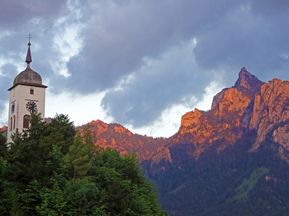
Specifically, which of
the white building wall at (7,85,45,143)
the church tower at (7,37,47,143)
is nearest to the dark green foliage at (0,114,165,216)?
the church tower at (7,37,47,143)

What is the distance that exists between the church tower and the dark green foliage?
30203mm

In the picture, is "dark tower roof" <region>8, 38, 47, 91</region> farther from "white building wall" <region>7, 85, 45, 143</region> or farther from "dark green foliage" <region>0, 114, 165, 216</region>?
"dark green foliage" <region>0, 114, 165, 216</region>

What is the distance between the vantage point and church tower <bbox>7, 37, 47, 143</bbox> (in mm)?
84375

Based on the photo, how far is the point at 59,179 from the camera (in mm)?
45594

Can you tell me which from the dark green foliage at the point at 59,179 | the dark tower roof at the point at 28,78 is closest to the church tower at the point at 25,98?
the dark tower roof at the point at 28,78

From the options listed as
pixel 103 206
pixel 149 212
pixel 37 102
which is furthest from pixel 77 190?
pixel 37 102

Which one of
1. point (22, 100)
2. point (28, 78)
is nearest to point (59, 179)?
point (22, 100)

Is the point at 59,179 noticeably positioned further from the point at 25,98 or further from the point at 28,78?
the point at 28,78

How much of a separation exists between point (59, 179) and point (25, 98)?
41547mm

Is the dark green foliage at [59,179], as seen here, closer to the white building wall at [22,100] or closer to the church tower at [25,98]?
the church tower at [25,98]

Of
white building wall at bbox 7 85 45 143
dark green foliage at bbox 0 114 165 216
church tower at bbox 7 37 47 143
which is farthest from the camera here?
white building wall at bbox 7 85 45 143

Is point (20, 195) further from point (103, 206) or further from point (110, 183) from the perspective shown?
point (110, 183)

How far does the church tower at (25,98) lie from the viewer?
84375 millimetres

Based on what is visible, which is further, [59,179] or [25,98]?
[25,98]
